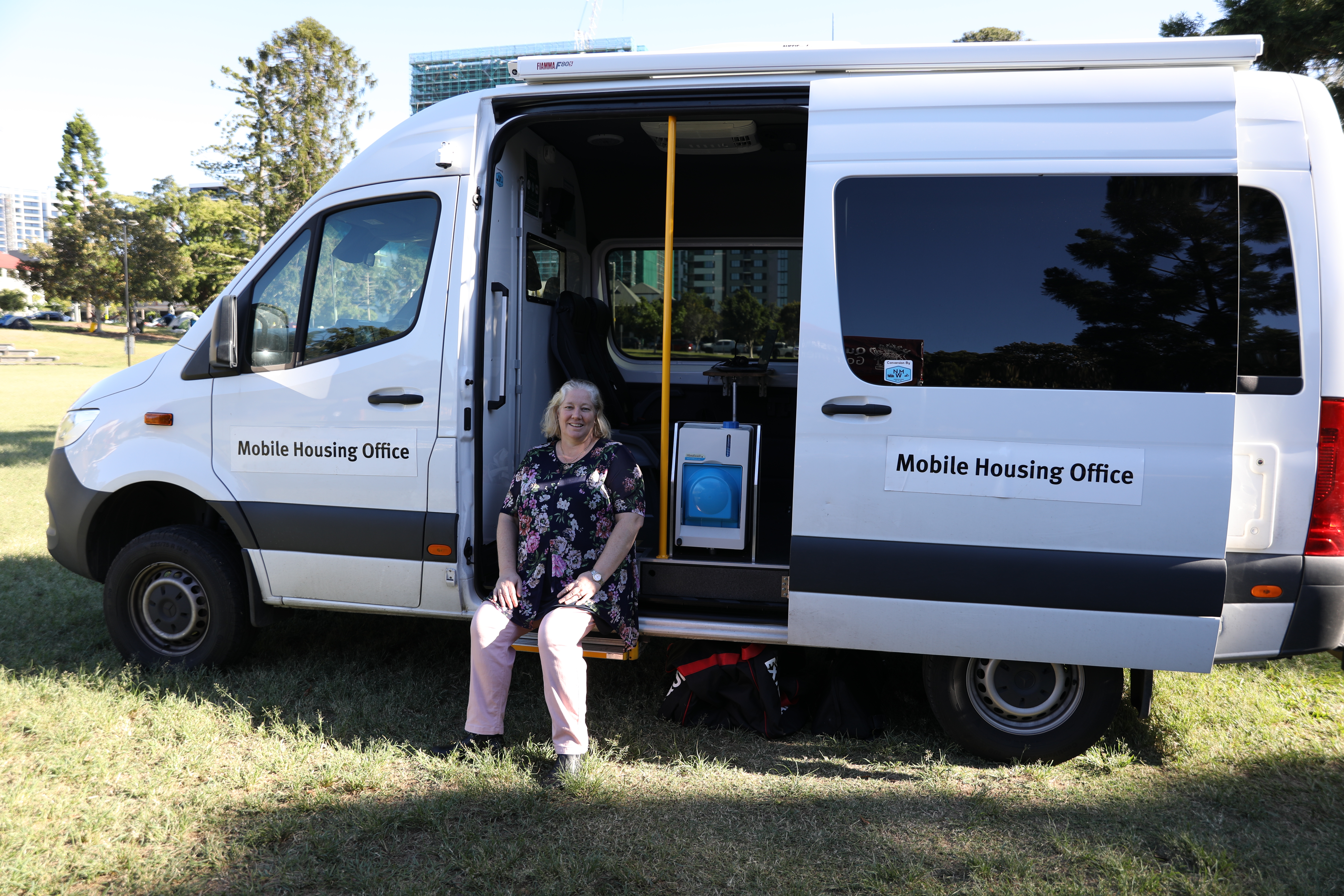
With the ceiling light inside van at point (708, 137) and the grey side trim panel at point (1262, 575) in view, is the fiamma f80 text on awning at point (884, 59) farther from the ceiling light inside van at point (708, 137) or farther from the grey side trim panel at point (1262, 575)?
the grey side trim panel at point (1262, 575)

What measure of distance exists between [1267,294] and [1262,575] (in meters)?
0.95

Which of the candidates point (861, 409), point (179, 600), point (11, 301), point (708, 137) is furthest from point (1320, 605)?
point (11, 301)

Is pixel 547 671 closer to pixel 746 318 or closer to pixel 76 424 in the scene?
pixel 76 424

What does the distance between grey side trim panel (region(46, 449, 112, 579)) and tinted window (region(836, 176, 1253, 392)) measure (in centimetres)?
355

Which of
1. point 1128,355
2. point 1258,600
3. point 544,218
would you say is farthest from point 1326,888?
point 544,218

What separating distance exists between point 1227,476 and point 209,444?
4.02 metres

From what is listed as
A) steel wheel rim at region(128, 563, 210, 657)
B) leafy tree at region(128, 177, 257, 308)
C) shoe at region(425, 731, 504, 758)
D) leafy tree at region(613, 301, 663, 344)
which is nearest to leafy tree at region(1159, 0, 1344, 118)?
leafy tree at region(613, 301, 663, 344)

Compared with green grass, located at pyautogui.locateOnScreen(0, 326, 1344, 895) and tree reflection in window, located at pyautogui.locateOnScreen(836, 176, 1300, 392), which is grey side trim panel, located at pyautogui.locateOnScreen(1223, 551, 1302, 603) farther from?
green grass, located at pyautogui.locateOnScreen(0, 326, 1344, 895)

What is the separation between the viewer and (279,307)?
3.95m

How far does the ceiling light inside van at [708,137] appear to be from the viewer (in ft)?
14.2

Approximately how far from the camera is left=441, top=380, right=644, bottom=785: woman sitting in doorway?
3.42 m

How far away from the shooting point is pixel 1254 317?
3018 millimetres

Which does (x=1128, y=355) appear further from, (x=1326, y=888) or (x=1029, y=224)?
(x=1326, y=888)

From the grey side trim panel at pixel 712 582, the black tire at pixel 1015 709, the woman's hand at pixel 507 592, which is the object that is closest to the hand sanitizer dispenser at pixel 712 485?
the grey side trim panel at pixel 712 582
